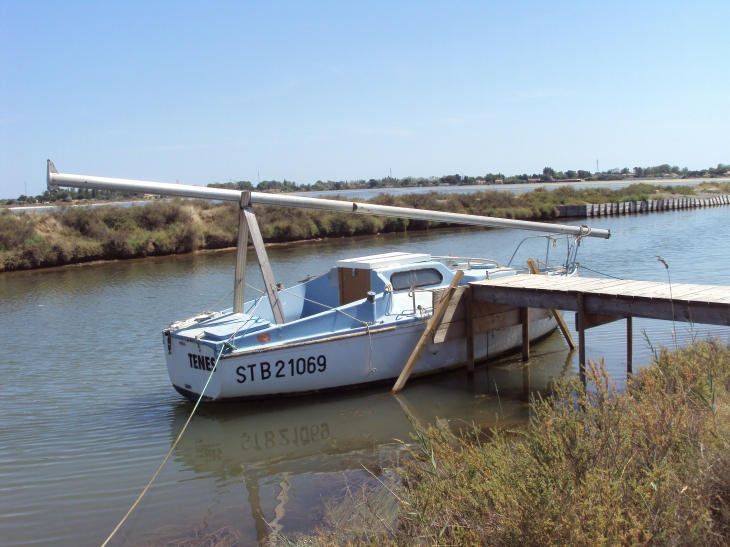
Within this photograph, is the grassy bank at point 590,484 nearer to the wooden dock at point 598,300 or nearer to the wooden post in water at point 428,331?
the wooden dock at point 598,300

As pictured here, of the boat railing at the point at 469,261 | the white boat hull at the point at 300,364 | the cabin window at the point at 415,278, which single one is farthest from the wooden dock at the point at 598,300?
the boat railing at the point at 469,261

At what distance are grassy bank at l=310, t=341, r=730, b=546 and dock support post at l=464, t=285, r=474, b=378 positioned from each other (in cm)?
622

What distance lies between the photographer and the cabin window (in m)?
13.7

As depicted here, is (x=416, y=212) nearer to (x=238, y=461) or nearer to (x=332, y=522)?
(x=238, y=461)

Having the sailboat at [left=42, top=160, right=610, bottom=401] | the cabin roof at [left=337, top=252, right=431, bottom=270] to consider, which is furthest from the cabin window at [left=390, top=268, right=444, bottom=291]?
the cabin roof at [left=337, top=252, right=431, bottom=270]

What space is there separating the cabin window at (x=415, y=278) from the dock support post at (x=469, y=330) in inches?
48.8

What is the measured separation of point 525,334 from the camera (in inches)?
555

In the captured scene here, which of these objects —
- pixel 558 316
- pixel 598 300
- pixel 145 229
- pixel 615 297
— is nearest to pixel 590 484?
pixel 615 297

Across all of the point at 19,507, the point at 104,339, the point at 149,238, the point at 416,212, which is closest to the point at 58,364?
the point at 104,339

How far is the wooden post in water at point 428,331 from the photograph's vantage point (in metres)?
12.1

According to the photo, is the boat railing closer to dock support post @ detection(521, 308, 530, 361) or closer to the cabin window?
the cabin window

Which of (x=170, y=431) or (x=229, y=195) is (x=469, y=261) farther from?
(x=170, y=431)

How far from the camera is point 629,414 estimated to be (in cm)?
631

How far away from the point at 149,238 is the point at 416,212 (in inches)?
1097
